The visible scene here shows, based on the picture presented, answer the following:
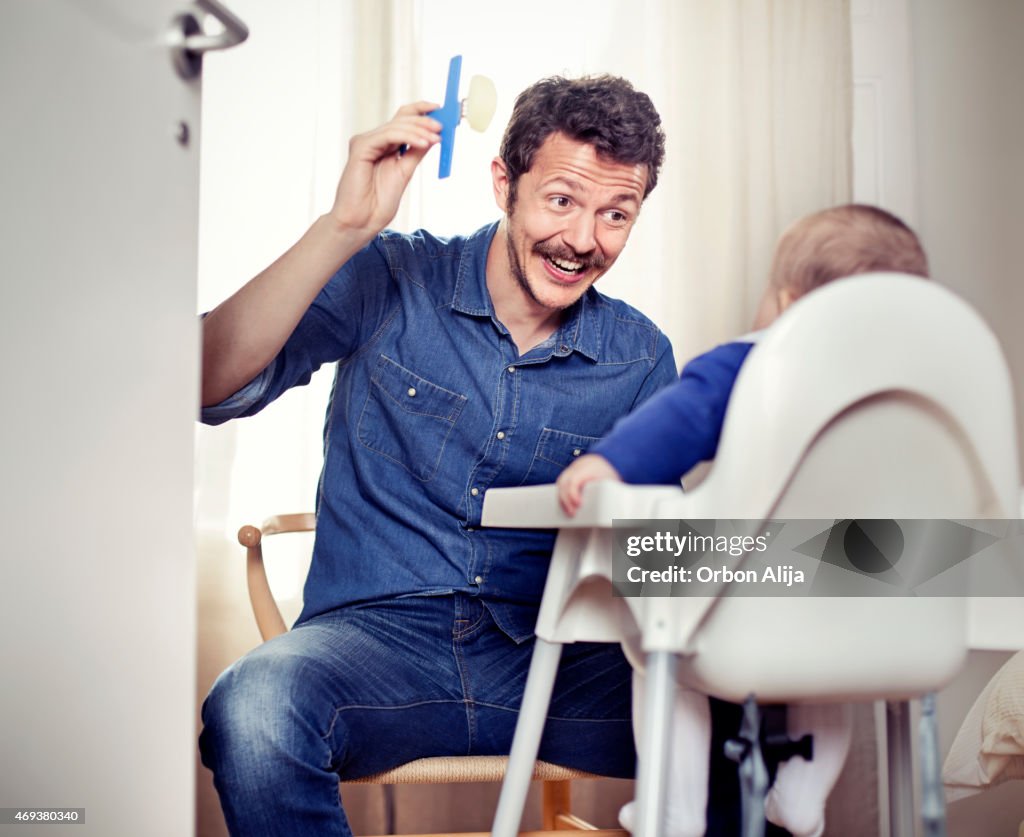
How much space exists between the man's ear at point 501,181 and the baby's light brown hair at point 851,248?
1.67 ft

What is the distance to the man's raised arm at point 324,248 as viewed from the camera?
3.32 ft

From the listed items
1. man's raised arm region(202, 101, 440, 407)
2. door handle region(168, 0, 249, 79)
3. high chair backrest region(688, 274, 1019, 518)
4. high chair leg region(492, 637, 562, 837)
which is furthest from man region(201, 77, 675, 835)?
high chair backrest region(688, 274, 1019, 518)

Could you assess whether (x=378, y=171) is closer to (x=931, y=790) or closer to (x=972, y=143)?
(x=931, y=790)

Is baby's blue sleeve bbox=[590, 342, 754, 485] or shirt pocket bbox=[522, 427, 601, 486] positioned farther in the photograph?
shirt pocket bbox=[522, 427, 601, 486]

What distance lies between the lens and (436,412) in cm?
121

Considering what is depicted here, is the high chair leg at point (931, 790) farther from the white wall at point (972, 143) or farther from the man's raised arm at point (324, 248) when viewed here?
the white wall at point (972, 143)

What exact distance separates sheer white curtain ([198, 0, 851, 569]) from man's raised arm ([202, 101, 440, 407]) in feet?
2.85

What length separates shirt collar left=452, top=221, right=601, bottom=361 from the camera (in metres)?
1.24

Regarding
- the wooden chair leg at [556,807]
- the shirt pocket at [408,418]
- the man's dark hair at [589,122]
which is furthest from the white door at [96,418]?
the wooden chair leg at [556,807]

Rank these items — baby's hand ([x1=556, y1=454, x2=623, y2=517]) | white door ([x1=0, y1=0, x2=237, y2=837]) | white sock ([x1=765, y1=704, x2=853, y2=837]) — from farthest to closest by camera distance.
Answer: white sock ([x1=765, y1=704, x2=853, y2=837]) → baby's hand ([x1=556, y1=454, x2=623, y2=517]) → white door ([x1=0, y1=0, x2=237, y2=837])

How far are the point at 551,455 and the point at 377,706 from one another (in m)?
0.37

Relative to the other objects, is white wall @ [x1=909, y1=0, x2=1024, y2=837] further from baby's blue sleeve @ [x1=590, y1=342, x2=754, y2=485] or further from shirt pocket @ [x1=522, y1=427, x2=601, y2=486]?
baby's blue sleeve @ [x1=590, y1=342, x2=754, y2=485]

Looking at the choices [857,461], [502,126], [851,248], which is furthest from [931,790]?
[502,126]

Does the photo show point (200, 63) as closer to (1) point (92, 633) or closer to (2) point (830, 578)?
(1) point (92, 633)
